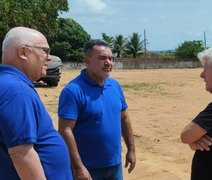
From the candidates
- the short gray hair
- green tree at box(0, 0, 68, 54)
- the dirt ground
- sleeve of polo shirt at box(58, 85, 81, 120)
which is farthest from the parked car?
the short gray hair

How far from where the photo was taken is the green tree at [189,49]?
65438 mm

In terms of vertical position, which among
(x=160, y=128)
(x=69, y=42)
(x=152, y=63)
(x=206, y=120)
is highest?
(x=69, y=42)

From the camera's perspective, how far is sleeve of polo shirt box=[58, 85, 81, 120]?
11.5 ft

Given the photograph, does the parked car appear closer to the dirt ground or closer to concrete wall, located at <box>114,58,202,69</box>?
the dirt ground

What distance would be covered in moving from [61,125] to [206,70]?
51.3 inches

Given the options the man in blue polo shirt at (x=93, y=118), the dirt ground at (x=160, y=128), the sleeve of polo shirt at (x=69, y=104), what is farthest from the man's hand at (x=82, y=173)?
the dirt ground at (x=160, y=128)

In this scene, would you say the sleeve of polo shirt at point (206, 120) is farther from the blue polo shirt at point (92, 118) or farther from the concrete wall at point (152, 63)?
the concrete wall at point (152, 63)

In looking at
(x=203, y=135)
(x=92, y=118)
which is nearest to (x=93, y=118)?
(x=92, y=118)

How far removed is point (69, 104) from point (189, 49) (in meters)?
63.9

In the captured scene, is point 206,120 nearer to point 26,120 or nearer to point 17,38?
point 26,120

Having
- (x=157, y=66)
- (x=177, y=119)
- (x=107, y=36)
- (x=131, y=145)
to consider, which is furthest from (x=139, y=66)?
(x=131, y=145)

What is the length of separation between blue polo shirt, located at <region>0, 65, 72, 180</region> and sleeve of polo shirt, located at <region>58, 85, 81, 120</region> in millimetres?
885

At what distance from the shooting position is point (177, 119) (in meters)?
12.5

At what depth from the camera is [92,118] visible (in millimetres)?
3641
